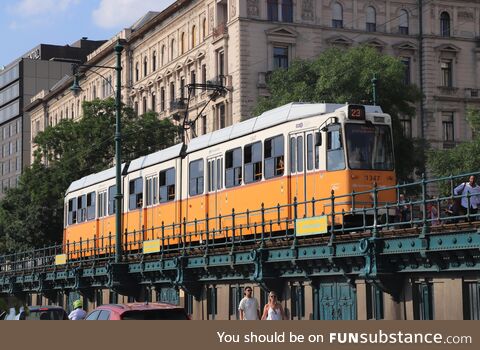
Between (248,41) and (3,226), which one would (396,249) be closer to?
(248,41)

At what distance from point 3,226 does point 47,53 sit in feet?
212

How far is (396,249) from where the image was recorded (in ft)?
66.2

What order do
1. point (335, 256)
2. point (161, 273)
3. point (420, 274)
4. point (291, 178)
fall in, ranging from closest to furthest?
point (420, 274), point (335, 256), point (291, 178), point (161, 273)

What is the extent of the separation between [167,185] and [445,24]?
130 feet

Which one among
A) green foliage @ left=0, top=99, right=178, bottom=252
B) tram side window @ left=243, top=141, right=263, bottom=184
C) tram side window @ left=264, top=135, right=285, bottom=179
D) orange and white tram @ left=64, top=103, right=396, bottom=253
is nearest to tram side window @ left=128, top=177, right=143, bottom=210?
orange and white tram @ left=64, top=103, right=396, bottom=253

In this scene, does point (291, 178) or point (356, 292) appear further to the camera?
point (291, 178)

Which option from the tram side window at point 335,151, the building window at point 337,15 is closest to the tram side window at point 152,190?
the tram side window at point 335,151

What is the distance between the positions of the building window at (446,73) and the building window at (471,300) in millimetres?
53217

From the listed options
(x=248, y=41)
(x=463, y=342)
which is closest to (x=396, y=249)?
(x=463, y=342)

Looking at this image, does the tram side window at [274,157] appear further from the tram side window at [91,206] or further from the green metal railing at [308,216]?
the tram side window at [91,206]

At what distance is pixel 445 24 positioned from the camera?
7131 cm

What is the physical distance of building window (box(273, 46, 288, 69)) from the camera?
66500 millimetres

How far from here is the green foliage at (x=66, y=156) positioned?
6375 centimetres

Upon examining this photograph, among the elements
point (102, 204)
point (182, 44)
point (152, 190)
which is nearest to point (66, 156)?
point (182, 44)
